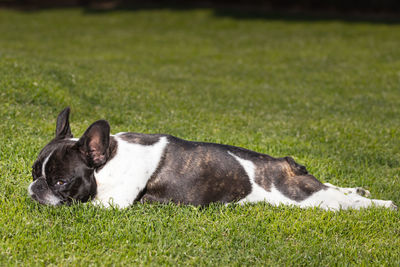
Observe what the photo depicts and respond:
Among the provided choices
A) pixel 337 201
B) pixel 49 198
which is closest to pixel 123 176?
pixel 49 198

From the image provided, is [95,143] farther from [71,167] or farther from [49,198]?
[49,198]

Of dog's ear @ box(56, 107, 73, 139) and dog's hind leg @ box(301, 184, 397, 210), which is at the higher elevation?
dog's ear @ box(56, 107, 73, 139)

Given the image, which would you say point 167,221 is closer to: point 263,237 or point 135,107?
point 263,237

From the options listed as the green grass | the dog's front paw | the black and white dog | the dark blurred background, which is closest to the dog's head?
the black and white dog

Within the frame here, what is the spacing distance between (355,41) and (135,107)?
16780 mm

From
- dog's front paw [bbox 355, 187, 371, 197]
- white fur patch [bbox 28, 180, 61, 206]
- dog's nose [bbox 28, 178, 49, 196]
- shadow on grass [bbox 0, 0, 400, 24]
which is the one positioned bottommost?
dog's front paw [bbox 355, 187, 371, 197]

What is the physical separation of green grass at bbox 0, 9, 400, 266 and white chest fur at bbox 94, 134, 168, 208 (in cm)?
14

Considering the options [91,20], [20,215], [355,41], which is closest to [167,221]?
[20,215]

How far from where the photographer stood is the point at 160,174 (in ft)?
16.2

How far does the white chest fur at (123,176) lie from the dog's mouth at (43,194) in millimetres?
425

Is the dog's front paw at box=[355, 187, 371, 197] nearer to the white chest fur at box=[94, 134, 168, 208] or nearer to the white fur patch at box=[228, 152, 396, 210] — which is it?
the white fur patch at box=[228, 152, 396, 210]

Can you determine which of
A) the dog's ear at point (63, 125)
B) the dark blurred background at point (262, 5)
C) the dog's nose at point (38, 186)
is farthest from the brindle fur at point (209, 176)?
the dark blurred background at point (262, 5)

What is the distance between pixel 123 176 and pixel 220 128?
4324mm

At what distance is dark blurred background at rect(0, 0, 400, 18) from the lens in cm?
3008
